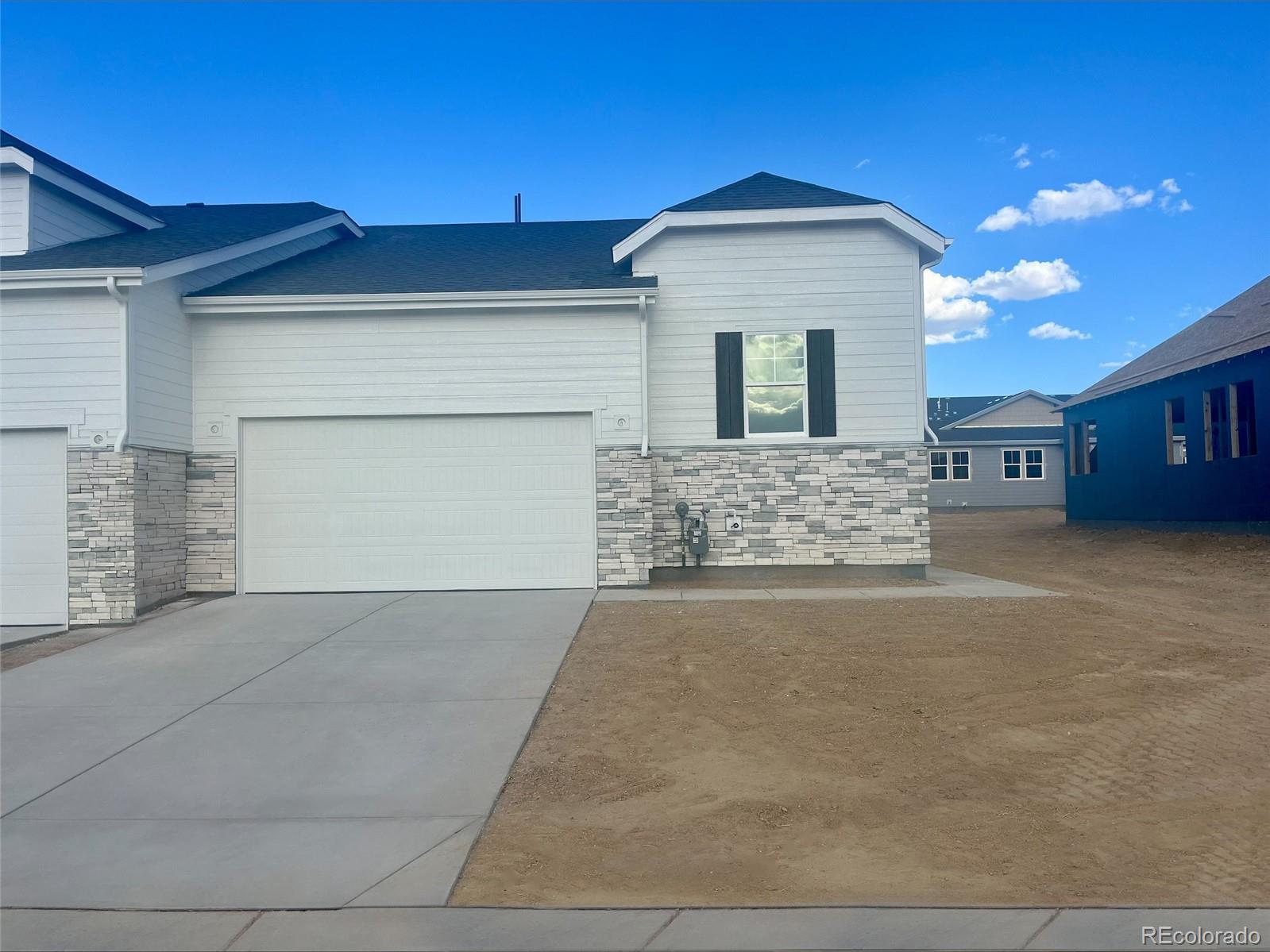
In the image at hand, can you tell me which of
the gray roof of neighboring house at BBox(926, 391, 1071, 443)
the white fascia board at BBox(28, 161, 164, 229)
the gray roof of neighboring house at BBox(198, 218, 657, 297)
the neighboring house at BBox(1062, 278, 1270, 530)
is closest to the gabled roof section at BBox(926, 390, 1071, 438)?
the gray roof of neighboring house at BBox(926, 391, 1071, 443)

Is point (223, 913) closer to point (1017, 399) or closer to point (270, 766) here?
point (270, 766)

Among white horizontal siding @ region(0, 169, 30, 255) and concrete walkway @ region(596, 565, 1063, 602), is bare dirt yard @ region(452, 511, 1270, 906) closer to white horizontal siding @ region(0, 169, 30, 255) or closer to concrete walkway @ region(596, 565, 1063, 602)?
concrete walkway @ region(596, 565, 1063, 602)

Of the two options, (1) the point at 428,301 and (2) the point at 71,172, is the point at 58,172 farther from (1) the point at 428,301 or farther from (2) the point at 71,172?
(1) the point at 428,301

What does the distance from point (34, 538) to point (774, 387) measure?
9.64 m

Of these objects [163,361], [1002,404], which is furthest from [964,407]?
[163,361]

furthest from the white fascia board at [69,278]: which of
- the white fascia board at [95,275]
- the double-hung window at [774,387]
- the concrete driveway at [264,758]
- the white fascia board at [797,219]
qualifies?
the double-hung window at [774,387]

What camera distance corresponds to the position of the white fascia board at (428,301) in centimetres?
1123

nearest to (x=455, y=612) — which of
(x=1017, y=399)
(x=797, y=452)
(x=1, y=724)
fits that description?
(x=1, y=724)

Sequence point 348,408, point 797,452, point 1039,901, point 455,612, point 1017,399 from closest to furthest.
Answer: point 1039,901
point 455,612
point 348,408
point 797,452
point 1017,399

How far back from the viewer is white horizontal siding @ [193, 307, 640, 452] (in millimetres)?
11406

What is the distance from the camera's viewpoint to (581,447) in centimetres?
1153

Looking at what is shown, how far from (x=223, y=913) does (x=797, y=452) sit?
973cm

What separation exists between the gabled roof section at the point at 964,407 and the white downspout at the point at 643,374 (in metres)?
24.8

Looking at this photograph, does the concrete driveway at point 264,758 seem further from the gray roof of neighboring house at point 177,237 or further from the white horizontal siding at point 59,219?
the white horizontal siding at point 59,219
